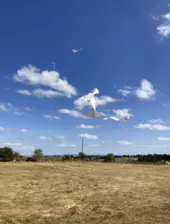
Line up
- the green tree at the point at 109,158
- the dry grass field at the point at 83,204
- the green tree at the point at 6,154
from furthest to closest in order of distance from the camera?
the green tree at the point at 109,158
the green tree at the point at 6,154
the dry grass field at the point at 83,204

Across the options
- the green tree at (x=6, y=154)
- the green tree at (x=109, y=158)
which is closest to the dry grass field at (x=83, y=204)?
the green tree at (x=109, y=158)

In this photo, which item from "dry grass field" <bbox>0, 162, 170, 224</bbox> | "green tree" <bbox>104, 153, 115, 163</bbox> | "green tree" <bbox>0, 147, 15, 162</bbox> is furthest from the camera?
"green tree" <bbox>104, 153, 115, 163</bbox>

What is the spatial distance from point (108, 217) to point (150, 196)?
509 cm

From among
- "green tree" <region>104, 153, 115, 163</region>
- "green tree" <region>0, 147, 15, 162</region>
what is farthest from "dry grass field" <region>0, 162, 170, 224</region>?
"green tree" <region>0, 147, 15, 162</region>

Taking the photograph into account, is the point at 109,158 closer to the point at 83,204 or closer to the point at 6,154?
the point at 6,154

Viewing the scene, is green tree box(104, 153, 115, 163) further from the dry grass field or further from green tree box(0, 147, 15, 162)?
the dry grass field

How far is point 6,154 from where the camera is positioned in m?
57.7

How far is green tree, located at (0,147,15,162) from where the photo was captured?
5658 cm

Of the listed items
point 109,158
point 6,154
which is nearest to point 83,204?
point 109,158

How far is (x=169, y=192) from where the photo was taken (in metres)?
16.5

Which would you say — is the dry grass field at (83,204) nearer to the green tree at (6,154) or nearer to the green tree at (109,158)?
the green tree at (109,158)

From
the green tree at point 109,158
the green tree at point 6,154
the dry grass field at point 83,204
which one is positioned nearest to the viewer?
the dry grass field at point 83,204

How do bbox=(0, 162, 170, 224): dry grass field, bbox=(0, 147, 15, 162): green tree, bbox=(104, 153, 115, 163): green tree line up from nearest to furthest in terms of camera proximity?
bbox=(0, 162, 170, 224): dry grass field, bbox=(0, 147, 15, 162): green tree, bbox=(104, 153, 115, 163): green tree

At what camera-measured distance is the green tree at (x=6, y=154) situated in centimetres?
5658
